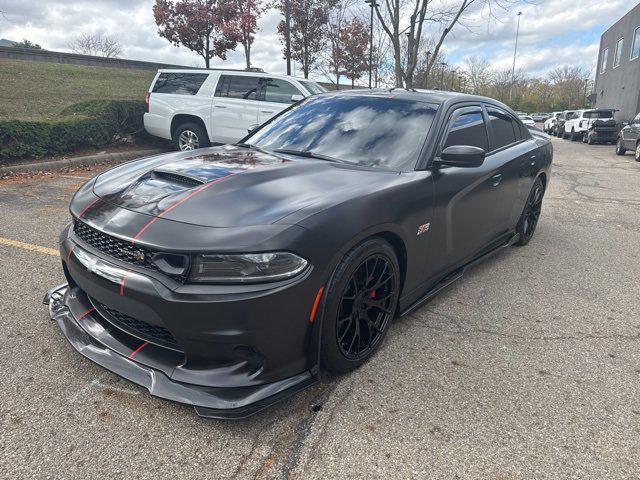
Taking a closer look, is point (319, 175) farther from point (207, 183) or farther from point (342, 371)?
point (342, 371)

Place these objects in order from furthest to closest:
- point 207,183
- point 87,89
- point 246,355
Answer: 1. point 87,89
2. point 207,183
3. point 246,355

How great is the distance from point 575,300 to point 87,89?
58.2ft

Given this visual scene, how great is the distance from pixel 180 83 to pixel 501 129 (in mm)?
7353

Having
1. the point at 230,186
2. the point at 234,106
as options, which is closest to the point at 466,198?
the point at 230,186

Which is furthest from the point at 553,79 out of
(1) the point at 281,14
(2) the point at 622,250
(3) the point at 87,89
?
(2) the point at 622,250

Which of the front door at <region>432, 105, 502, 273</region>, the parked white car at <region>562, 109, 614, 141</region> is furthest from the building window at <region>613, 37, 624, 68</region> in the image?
the front door at <region>432, 105, 502, 273</region>

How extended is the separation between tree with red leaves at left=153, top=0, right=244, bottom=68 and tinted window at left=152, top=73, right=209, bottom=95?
12850mm

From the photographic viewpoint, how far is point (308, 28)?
72.8 ft

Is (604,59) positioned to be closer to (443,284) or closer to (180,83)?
(180,83)

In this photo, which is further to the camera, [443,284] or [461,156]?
[443,284]

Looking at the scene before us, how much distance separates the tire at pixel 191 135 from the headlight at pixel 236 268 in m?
7.98

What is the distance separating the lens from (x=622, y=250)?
513cm

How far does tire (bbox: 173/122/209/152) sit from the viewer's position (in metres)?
9.52

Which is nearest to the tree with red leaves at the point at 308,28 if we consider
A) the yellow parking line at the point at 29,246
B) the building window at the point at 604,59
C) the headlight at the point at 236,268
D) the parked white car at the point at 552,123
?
the parked white car at the point at 552,123
